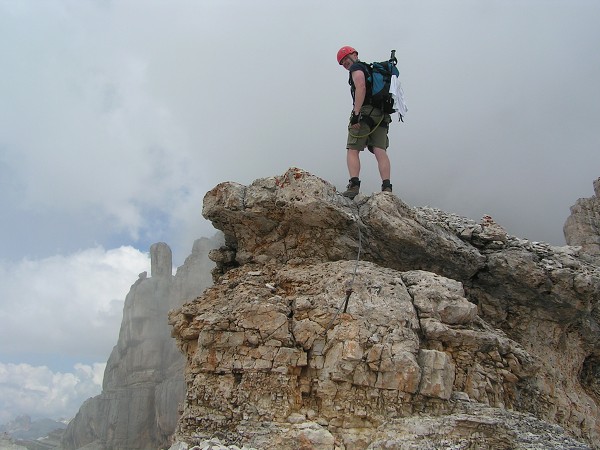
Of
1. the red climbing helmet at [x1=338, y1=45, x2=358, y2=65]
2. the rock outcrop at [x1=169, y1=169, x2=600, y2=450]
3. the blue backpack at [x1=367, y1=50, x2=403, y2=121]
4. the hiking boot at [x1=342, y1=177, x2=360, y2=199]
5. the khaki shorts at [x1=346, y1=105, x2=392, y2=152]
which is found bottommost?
the rock outcrop at [x1=169, y1=169, x2=600, y2=450]

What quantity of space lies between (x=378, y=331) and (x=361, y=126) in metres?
4.77

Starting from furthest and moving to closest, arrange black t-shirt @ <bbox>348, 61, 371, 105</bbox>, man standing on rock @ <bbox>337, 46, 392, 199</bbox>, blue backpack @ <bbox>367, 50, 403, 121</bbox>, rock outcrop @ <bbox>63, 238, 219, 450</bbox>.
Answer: rock outcrop @ <bbox>63, 238, 219, 450</bbox> < blue backpack @ <bbox>367, 50, 403, 121</bbox> < black t-shirt @ <bbox>348, 61, 371, 105</bbox> < man standing on rock @ <bbox>337, 46, 392, 199</bbox>

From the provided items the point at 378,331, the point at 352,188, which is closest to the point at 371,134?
the point at 352,188

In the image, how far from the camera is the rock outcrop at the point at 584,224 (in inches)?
945

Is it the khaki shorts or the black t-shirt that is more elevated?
the black t-shirt

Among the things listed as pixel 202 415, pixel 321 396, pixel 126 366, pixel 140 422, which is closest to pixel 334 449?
pixel 321 396

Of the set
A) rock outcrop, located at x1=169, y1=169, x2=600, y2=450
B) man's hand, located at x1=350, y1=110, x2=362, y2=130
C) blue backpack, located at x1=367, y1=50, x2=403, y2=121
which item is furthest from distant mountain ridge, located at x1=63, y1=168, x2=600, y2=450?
blue backpack, located at x1=367, y1=50, x2=403, y2=121

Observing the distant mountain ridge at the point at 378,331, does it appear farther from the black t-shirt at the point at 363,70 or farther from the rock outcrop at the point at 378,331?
the black t-shirt at the point at 363,70

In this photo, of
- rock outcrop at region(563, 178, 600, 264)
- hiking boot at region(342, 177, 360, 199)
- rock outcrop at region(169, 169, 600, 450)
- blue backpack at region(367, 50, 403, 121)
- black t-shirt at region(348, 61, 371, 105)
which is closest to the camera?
rock outcrop at region(169, 169, 600, 450)

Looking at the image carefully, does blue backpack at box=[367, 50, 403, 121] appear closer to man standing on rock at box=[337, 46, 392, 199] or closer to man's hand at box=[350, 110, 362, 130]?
man standing on rock at box=[337, 46, 392, 199]

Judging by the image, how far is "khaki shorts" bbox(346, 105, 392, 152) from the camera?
10.2 metres

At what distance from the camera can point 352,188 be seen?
384 inches

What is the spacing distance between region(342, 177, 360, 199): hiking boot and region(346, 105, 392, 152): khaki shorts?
826 millimetres

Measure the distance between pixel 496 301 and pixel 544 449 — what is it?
155 inches
